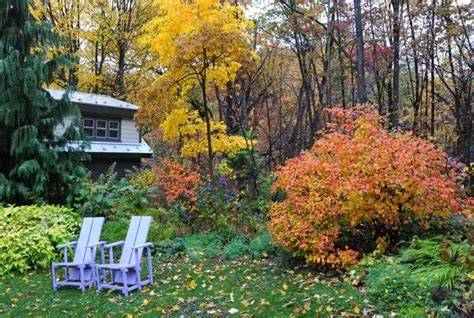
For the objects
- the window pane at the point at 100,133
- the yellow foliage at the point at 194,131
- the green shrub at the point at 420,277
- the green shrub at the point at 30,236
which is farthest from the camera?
the window pane at the point at 100,133

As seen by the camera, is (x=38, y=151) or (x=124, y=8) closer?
(x=38, y=151)

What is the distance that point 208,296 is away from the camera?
4789 millimetres

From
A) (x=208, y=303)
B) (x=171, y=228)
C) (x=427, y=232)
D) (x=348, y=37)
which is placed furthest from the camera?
(x=348, y=37)

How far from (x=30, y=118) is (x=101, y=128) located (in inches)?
291

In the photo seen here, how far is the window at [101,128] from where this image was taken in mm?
15927

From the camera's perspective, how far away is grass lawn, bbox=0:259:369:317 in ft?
13.9

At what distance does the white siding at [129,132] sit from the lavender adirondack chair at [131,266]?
12.0m

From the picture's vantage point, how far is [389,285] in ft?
13.6

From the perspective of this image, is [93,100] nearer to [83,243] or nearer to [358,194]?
[83,243]

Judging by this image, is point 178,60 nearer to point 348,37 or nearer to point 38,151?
point 38,151

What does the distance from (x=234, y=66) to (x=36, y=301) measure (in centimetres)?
692

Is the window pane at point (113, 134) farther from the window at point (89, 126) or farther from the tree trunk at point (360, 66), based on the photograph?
the tree trunk at point (360, 66)

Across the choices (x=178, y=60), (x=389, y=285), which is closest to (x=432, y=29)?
(x=178, y=60)

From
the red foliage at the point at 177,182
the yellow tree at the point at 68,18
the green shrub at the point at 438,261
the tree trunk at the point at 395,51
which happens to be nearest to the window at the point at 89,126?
the yellow tree at the point at 68,18
